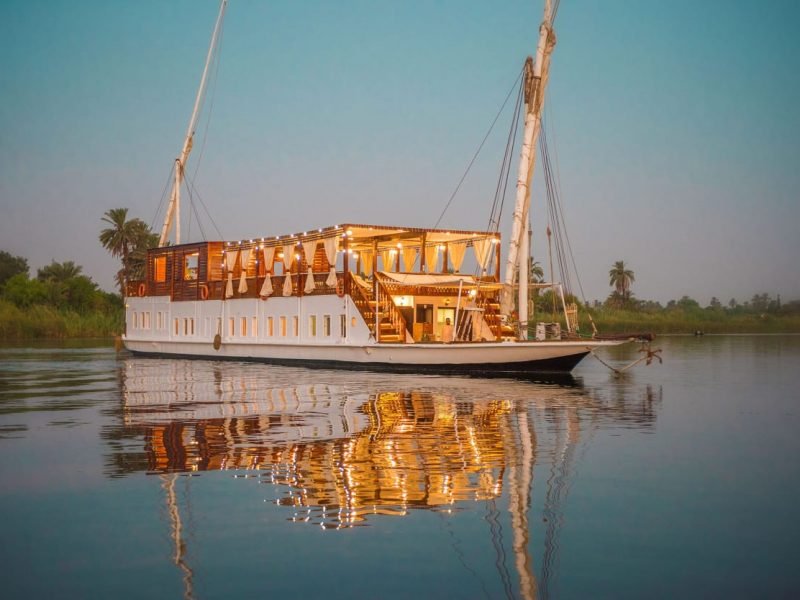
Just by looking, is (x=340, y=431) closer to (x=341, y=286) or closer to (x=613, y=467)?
(x=613, y=467)

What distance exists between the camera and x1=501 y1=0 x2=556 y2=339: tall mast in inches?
1538

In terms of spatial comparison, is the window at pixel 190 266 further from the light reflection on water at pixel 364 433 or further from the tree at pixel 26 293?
the tree at pixel 26 293

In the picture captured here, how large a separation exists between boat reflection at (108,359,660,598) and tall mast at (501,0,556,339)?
634 centimetres

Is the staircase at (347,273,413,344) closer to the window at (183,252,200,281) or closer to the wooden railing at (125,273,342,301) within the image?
the wooden railing at (125,273,342,301)

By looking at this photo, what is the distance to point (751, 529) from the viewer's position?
38.1 feet

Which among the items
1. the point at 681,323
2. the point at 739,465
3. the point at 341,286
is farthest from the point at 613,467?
the point at 681,323

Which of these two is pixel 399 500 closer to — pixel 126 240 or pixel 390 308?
pixel 390 308

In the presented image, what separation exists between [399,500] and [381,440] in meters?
6.06

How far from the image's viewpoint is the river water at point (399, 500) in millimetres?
9523

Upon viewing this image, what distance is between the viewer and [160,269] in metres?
60.8

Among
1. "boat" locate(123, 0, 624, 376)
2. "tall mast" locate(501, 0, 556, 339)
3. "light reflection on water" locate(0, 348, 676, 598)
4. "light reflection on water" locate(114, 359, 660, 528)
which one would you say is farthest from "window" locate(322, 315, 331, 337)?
"tall mast" locate(501, 0, 556, 339)

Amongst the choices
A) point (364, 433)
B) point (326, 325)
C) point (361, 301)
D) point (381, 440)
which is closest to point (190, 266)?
A: point (326, 325)

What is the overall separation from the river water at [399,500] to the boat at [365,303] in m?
12.2

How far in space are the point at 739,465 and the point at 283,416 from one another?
11689mm
